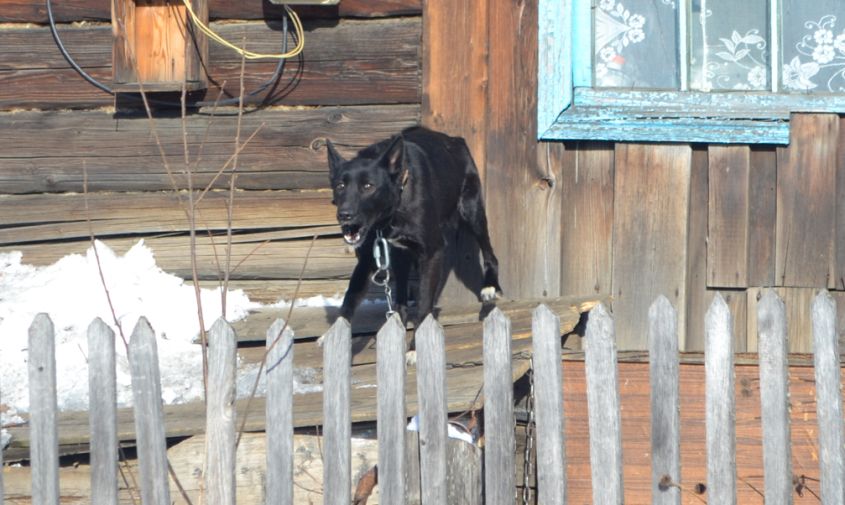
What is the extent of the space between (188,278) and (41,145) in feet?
3.78

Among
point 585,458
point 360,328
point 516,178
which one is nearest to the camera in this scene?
point 585,458

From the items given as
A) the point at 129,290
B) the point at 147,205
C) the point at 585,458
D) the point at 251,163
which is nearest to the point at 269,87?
the point at 251,163

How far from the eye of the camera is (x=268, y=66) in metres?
6.10

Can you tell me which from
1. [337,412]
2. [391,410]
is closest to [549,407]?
[391,410]

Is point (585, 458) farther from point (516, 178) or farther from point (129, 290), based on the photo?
point (129, 290)

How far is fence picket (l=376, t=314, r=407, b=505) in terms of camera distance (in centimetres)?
348

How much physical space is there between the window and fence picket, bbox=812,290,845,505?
239cm

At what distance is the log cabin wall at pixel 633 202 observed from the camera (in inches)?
226

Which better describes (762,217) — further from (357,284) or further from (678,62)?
(357,284)

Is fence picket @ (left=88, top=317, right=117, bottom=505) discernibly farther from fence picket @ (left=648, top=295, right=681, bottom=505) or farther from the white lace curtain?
the white lace curtain

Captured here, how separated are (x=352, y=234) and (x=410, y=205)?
0.41m

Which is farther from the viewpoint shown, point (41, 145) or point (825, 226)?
point (41, 145)

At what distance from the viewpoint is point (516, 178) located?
5.97 m

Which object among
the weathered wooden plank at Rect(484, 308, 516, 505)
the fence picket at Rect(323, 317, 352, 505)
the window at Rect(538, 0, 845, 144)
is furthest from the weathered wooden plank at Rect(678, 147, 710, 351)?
the fence picket at Rect(323, 317, 352, 505)
